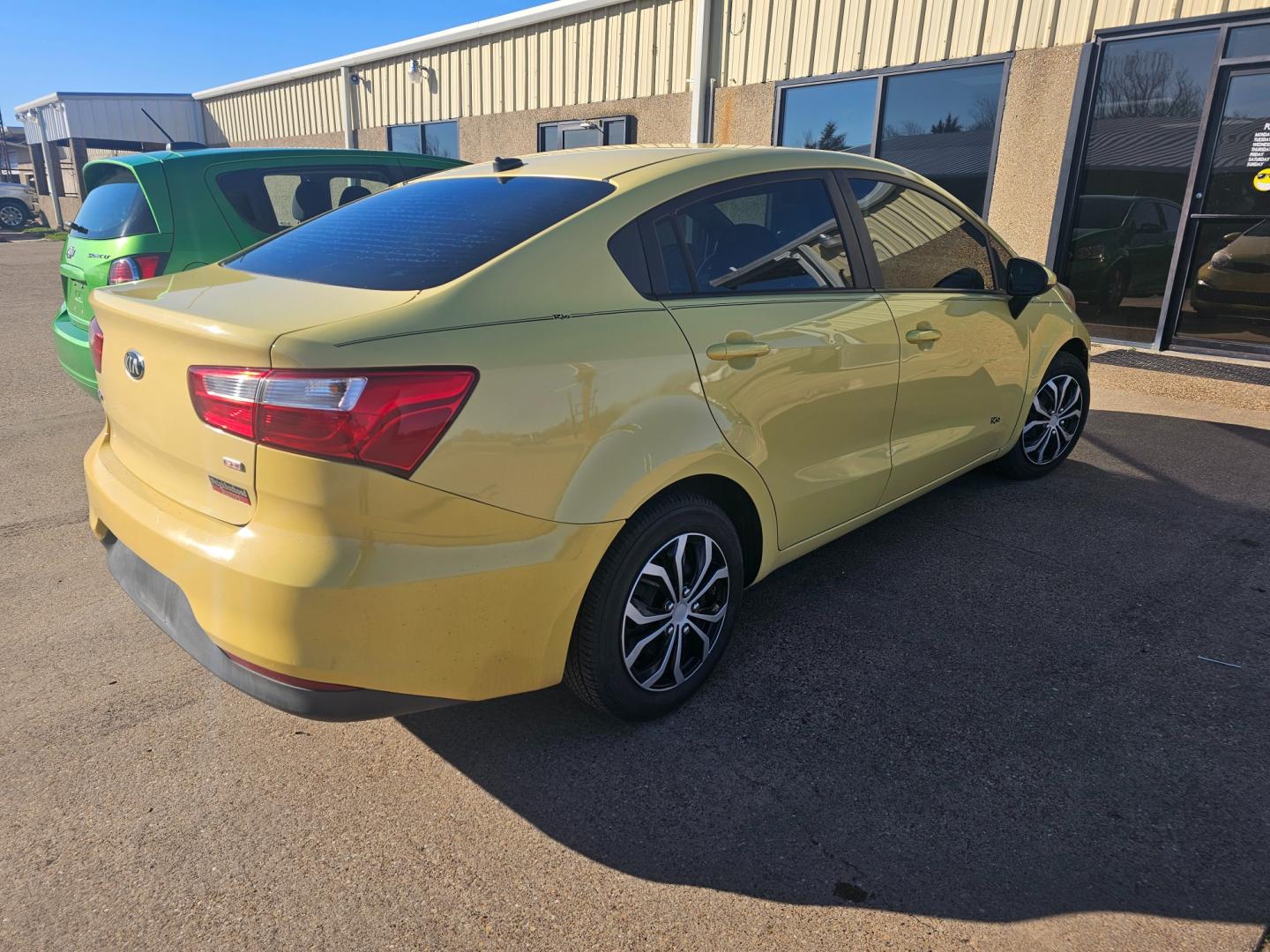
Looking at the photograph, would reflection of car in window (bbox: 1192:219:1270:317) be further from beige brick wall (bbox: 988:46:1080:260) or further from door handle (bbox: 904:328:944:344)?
door handle (bbox: 904:328:944:344)

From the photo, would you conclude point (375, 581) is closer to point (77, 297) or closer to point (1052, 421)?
point (1052, 421)

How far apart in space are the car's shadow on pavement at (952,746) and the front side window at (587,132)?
941 cm

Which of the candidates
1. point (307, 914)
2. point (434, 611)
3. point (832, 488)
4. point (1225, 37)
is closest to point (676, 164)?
point (832, 488)

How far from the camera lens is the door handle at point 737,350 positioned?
2607 millimetres

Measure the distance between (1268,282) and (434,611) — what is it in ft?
25.7

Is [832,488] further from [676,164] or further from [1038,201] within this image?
[1038,201]

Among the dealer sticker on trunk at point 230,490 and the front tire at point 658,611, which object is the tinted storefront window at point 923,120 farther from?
the dealer sticker on trunk at point 230,490

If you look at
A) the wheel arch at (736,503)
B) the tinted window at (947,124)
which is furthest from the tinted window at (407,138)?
the wheel arch at (736,503)

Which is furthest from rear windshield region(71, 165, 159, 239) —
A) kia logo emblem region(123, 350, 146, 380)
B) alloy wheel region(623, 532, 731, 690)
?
alloy wheel region(623, 532, 731, 690)

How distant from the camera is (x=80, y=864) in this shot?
83.6 inches

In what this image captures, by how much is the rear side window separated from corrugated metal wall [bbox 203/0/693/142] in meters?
6.36

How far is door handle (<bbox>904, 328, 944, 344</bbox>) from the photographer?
3418 millimetres

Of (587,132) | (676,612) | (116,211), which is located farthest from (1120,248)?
(116,211)

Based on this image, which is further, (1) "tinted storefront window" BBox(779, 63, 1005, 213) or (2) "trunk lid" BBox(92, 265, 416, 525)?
(1) "tinted storefront window" BBox(779, 63, 1005, 213)
